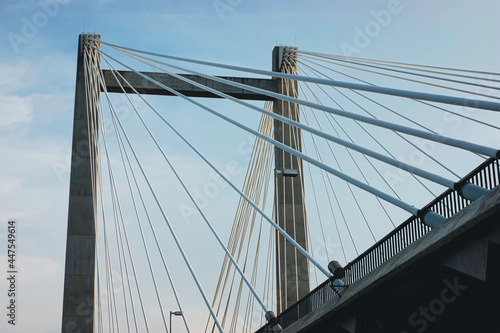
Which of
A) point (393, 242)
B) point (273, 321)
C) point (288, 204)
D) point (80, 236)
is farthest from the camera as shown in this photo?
point (288, 204)

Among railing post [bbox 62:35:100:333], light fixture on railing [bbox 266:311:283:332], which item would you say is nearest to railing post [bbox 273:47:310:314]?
light fixture on railing [bbox 266:311:283:332]

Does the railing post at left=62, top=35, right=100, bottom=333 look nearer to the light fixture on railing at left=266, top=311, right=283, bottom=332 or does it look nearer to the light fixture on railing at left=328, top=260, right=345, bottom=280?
the light fixture on railing at left=266, top=311, right=283, bottom=332

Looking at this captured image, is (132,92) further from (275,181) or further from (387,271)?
(387,271)

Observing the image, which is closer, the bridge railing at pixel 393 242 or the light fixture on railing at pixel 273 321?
the bridge railing at pixel 393 242

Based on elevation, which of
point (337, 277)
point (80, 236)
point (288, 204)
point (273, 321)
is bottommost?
point (273, 321)

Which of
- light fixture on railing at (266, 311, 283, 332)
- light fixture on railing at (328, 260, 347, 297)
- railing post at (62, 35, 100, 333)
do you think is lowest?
light fixture on railing at (266, 311, 283, 332)

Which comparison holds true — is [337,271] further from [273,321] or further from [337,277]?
[273,321]

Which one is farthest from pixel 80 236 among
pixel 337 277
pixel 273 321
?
pixel 337 277

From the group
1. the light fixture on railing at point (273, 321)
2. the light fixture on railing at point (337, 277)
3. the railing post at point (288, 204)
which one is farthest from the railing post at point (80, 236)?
the light fixture on railing at point (337, 277)

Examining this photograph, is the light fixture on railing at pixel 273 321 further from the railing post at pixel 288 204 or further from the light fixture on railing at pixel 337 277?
the railing post at pixel 288 204

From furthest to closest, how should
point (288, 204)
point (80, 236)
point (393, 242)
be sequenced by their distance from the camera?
point (288, 204) < point (80, 236) < point (393, 242)

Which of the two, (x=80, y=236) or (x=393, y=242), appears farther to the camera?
(x=80, y=236)

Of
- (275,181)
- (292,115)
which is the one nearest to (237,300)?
(275,181)

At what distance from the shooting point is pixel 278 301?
2505cm
